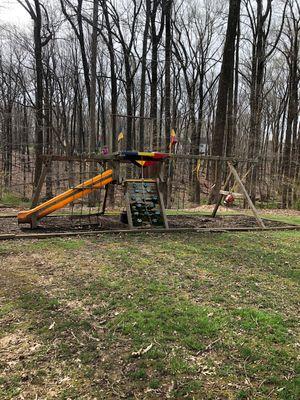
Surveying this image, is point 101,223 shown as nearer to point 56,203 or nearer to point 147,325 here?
point 56,203

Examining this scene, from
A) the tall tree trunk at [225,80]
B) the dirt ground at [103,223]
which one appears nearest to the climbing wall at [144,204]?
the dirt ground at [103,223]

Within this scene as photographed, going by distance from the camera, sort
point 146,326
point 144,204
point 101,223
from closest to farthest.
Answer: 1. point 146,326
2. point 144,204
3. point 101,223

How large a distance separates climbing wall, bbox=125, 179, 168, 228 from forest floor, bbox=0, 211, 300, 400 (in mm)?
2270

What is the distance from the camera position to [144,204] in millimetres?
8195

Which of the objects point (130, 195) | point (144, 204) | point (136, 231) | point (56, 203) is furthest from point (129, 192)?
point (56, 203)

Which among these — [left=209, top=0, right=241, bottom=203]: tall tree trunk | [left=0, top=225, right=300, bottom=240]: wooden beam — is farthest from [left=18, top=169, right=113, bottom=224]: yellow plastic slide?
A: [left=209, top=0, right=241, bottom=203]: tall tree trunk

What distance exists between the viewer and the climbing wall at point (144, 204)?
7.96 meters

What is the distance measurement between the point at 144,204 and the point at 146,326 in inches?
200

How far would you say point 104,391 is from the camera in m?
2.38

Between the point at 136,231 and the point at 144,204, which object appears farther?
the point at 144,204

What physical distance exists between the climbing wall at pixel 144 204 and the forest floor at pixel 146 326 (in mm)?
2270

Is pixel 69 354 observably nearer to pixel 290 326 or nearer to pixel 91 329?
pixel 91 329

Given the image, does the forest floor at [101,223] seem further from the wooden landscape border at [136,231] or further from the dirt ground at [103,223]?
the wooden landscape border at [136,231]

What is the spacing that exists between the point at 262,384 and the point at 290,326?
1.03 meters
